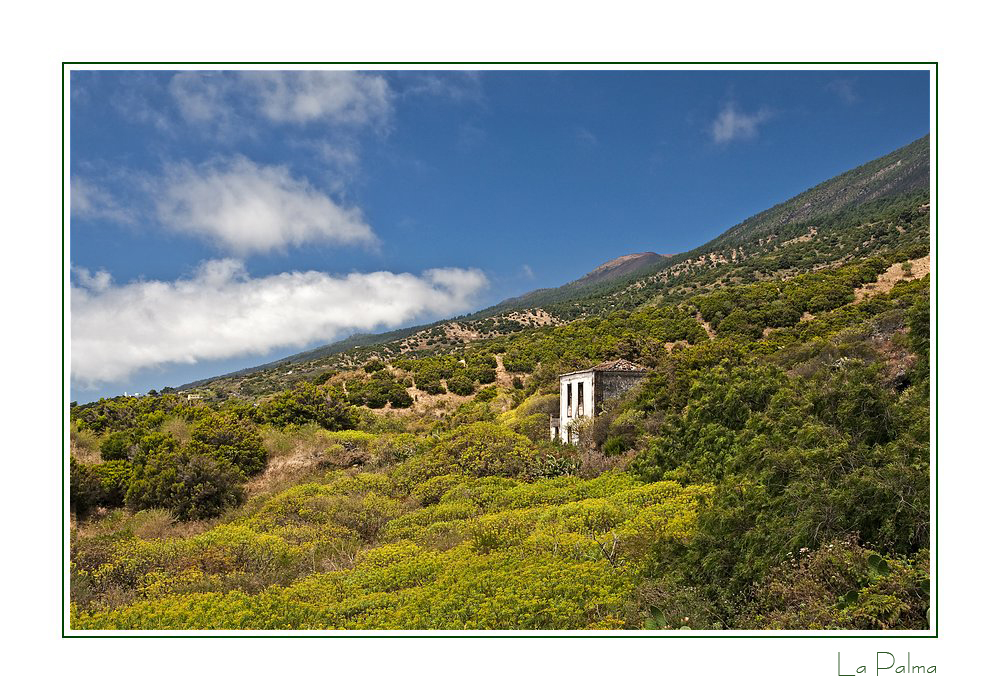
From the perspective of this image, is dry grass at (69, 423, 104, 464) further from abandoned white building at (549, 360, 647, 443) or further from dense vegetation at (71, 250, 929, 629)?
abandoned white building at (549, 360, 647, 443)

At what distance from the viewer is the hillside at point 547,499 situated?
6.05 m

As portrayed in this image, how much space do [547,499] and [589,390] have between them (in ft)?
22.7

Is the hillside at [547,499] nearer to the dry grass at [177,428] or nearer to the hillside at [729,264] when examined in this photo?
the dry grass at [177,428]

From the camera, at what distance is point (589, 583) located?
7.44 m

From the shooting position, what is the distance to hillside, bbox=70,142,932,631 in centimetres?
605

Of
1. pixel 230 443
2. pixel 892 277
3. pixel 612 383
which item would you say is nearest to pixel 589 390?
pixel 612 383

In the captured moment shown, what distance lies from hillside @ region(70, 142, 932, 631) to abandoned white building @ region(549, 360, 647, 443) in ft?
2.87

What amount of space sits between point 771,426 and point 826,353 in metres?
6.01

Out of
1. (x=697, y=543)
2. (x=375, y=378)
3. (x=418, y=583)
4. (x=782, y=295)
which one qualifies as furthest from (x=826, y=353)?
(x=375, y=378)

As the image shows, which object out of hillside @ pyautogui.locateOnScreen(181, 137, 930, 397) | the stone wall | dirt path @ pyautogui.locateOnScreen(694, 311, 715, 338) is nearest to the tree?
the stone wall

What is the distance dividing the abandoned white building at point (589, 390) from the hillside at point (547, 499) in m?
0.87
